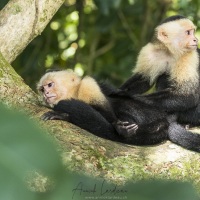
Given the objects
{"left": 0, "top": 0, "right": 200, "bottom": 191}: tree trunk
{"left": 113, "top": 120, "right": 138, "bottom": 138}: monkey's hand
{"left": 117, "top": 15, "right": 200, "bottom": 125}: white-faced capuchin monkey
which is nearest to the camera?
{"left": 0, "top": 0, "right": 200, "bottom": 191}: tree trunk

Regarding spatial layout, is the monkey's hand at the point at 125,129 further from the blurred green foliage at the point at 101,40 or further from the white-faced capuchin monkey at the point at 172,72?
the blurred green foliage at the point at 101,40

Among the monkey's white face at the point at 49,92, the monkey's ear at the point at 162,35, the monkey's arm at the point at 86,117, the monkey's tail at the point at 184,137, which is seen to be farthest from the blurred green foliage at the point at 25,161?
the monkey's ear at the point at 162,35

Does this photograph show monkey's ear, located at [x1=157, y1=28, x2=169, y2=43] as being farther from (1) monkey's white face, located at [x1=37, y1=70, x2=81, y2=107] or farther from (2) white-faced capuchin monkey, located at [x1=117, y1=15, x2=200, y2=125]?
(1) monkey's white face, located at [x1=37, y1=70, x2=81, y2=107]

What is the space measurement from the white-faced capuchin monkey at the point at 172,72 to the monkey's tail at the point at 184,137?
254 millimetres

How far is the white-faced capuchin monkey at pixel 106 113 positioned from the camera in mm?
2146

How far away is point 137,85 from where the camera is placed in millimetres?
2980

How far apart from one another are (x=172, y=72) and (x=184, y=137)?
649mm

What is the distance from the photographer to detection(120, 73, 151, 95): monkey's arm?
296 cm

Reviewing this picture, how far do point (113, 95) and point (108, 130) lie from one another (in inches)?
17.6

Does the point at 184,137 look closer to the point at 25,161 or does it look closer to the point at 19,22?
the point at 19,22

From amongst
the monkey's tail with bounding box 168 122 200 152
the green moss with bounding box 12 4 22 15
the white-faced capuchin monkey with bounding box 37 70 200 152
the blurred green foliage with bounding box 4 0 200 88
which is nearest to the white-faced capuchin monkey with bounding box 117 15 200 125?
the white-faced capuchin monkey with bounding box 37 70 200 152

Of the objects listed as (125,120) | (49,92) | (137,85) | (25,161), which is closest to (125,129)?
(125,120)

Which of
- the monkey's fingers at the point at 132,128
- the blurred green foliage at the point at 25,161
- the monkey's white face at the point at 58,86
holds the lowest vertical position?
the monkey's fingers at the point at 132,128

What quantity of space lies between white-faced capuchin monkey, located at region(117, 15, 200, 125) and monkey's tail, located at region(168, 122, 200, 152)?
0.83ft
